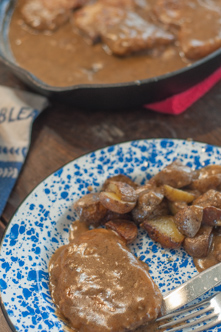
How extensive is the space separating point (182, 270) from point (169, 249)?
0.11m

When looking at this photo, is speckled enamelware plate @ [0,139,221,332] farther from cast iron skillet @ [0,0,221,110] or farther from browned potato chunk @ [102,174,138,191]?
cast iron skillet @ [0,0,221,110]

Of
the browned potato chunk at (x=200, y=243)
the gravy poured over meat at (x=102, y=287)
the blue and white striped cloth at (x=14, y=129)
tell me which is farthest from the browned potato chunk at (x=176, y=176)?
the blue and white striped cloth at (x=14, y=129)

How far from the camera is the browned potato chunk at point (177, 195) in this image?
1917 mm

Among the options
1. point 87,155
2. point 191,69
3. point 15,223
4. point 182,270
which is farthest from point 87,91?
point 182,270

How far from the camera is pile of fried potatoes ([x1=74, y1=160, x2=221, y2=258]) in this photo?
1.80 meters

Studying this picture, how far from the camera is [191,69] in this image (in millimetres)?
2305

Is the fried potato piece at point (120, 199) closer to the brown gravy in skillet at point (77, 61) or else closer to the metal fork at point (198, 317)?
the metal fork at point (198, 317)

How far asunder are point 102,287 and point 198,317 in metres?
0.37

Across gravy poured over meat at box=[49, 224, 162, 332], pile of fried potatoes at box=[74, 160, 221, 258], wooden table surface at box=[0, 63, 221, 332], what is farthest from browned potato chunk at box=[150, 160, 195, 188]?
wooden table surface at box=[0, 63, 221, 332]

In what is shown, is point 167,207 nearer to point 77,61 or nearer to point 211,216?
point 211,216

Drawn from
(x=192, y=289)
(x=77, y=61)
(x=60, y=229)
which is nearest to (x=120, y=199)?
(x=60, y=229)

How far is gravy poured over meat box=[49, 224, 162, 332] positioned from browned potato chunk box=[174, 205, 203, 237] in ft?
0.77

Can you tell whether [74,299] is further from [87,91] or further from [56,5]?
[56,5]

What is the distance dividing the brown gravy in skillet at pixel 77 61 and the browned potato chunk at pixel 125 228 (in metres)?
1.02
